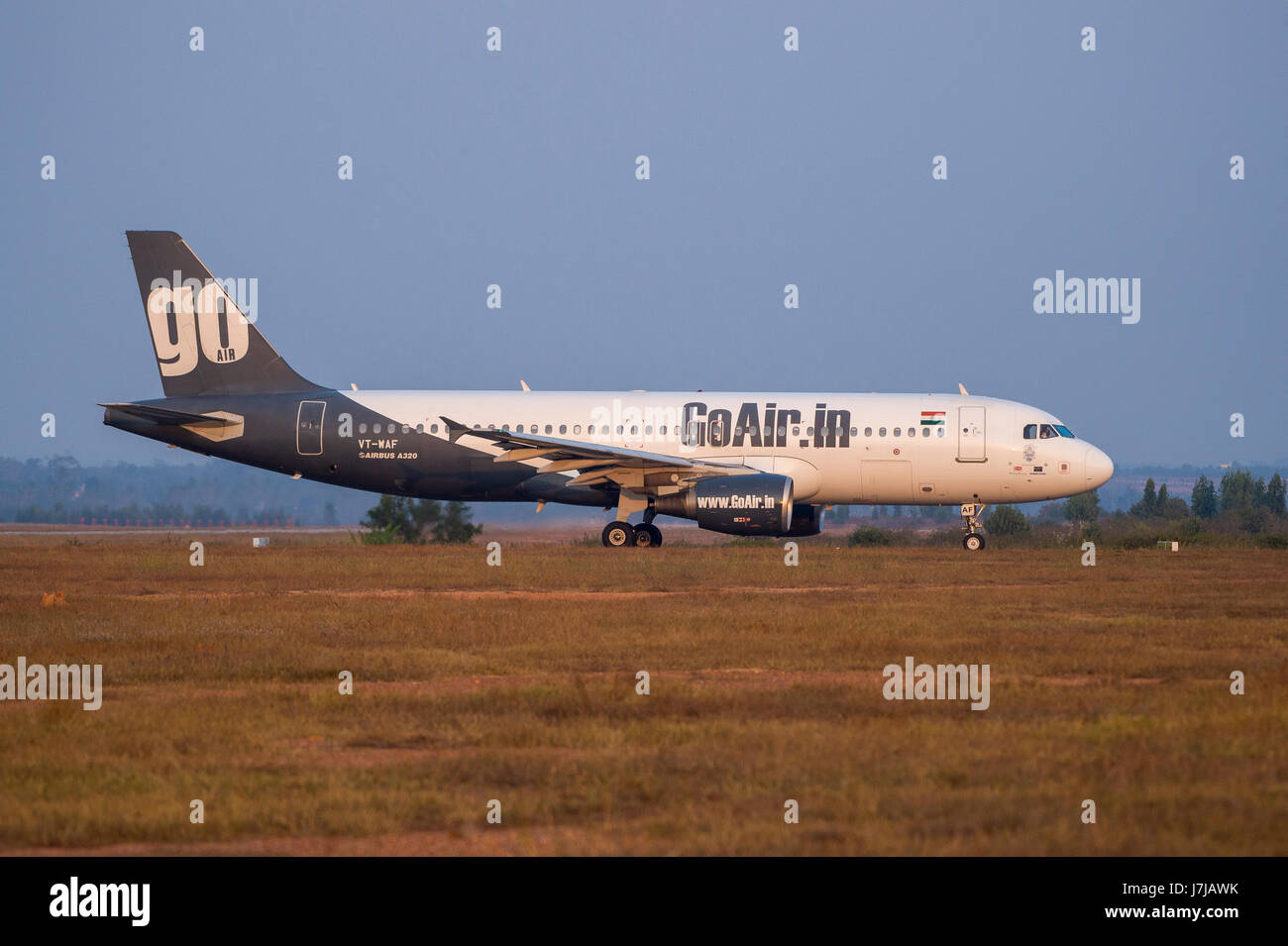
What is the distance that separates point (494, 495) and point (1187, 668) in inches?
807

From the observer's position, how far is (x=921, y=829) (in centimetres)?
675

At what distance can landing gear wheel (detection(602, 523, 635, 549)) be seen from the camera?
97.1ft

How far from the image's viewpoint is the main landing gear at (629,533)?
29559mm

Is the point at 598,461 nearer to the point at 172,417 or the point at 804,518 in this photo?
the point at 804,518

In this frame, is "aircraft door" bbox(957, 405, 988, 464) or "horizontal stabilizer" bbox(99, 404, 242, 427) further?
"horizontal stabilizer" bbox(99, 404, 242, 427)

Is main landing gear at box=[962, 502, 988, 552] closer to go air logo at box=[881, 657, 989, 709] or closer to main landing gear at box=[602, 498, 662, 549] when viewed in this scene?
main landing gear at box=[602, 498, 662, 549]

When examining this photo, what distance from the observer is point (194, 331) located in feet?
101

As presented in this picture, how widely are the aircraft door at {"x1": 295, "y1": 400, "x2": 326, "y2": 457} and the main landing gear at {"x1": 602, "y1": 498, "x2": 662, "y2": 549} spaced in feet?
22.3

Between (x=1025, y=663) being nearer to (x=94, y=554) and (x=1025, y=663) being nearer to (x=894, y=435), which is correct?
(x=894, y=435)

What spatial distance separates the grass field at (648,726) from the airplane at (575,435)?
34.1 feet
